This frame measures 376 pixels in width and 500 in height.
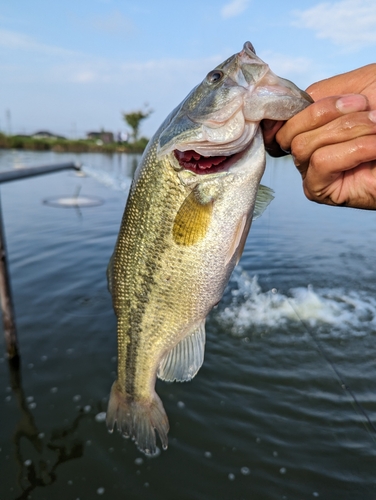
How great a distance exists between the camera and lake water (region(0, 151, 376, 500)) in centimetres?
315

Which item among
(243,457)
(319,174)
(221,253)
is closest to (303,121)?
(319,174)

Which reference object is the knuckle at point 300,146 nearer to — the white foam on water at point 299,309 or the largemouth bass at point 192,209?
the largemouth bass at point 192,209

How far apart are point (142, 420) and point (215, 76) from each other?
2.15 metres

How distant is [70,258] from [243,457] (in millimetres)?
5994

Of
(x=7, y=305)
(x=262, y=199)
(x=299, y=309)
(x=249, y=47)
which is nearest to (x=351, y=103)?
(x=249, y=47)

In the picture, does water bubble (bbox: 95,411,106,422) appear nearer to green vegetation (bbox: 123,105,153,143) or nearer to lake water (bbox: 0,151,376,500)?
lake water (bbox: 0,151,376,500)

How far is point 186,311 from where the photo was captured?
82.4 inches

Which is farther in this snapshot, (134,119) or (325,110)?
(134,119)

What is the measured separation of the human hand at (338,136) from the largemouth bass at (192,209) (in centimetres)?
11

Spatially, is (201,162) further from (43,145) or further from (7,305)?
(43,145)

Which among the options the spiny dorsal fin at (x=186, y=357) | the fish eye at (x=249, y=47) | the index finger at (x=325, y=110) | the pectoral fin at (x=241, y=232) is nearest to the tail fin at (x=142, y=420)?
the spiny dorsal fin at (x=186, y=357)

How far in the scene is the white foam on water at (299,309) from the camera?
18.1ft

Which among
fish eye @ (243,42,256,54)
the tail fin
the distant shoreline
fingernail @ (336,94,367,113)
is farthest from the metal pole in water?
the distant shoreline

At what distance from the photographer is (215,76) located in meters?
1.84
